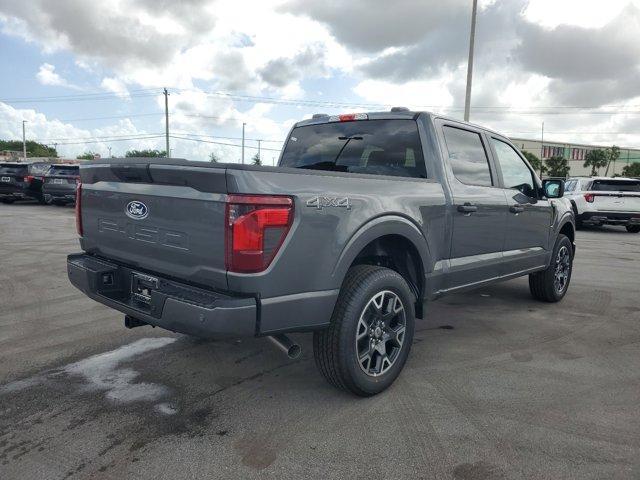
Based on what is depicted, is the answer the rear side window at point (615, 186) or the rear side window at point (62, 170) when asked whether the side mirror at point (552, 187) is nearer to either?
the rear side window at point (615, 186)

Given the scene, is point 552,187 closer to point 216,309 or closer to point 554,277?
point 554,277

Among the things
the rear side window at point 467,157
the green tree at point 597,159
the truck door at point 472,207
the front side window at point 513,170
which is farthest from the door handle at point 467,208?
the green tree at point 597,159

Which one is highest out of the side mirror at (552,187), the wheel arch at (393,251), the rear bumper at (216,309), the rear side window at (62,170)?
the rear side window at (62,170)

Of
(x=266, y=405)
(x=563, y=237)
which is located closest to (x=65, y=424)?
(x=266, y=405)

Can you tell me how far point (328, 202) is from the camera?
279 centimetres

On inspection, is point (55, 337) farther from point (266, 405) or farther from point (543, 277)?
point (543, 277)

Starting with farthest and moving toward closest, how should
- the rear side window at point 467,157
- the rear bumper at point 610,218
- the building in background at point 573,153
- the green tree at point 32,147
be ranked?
the green tree at point 32,147, the building in background at point 573,153, the rear bumper at point 610,218, the rear side window at point 467,157

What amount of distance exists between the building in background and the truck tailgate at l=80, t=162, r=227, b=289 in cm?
10502

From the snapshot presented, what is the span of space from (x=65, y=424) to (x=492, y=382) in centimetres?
269

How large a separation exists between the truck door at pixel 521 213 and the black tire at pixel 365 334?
1.74 m

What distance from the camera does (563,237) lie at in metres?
5.80

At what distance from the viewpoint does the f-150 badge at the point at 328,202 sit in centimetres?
271

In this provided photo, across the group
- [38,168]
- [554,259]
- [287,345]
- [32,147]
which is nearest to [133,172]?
[287,345]

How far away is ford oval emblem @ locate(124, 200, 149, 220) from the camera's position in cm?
293
